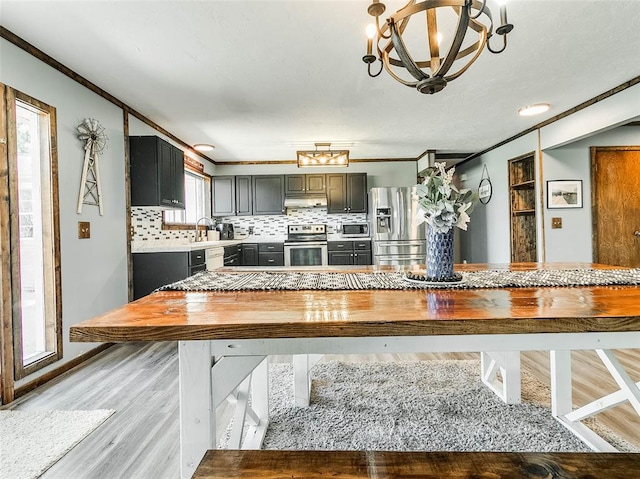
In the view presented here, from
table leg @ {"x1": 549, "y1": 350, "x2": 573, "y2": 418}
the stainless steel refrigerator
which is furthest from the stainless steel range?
table leg @ {"x1": 549, "y1": 350, "x2": 573, "y2": 418}

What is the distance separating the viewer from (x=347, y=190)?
5.89m

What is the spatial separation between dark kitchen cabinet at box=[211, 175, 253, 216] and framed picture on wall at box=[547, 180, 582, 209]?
4.34 meters

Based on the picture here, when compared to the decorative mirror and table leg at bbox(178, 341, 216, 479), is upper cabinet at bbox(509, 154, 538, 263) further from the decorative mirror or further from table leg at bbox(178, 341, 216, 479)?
table leg at bbox(178, 341, 216, 479)

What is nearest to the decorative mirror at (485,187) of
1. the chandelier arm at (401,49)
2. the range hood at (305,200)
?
the range hood at (305,200)

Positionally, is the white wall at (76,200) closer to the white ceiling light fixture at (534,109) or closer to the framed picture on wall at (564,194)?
the white ceiling light fixture at (534,109)

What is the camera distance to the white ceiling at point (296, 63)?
6.65ft

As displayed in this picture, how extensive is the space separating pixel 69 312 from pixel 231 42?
2324 mm

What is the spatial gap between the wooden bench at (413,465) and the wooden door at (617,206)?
14.4 ft

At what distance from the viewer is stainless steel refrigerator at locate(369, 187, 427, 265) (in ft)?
18.0

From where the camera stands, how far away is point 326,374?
98.3 inches

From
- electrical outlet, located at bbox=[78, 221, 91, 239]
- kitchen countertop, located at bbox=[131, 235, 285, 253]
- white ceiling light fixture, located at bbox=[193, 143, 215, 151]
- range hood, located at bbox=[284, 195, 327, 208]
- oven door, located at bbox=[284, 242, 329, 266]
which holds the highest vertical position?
white ceiling light fixture, located at bbox=[193, 143, 215, 151]

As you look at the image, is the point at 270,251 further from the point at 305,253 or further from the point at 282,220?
the point at 282,220

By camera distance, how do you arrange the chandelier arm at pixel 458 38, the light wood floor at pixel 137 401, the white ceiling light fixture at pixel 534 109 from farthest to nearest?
the white ceiling light fixture at pixel 534 109, the light wood floor at pixel 137 401, the chandelier arm at pixel 458 38

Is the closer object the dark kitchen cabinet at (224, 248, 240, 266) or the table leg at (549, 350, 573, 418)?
the table leg at (549, 350, 573, 418)
